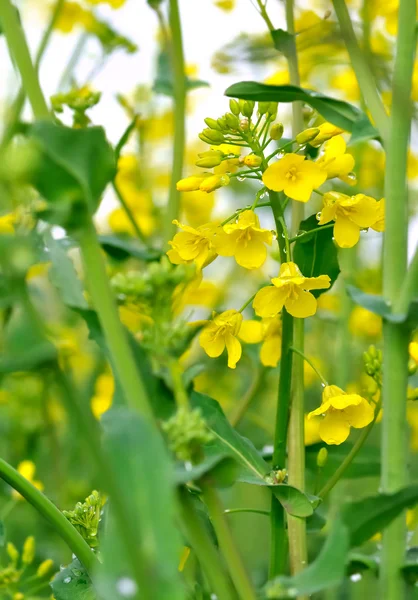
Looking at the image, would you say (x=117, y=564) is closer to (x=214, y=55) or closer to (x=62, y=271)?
(x=62, y=271)

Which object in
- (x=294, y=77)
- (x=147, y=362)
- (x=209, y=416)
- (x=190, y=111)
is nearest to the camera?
(x=147, y=362)

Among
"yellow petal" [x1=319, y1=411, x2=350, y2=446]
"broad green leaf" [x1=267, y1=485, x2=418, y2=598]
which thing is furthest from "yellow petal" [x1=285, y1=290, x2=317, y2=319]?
"broad green leaf" [x1=267, y1=485, x2=418, y2=598]

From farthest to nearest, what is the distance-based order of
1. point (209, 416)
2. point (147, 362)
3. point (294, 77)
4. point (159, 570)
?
point (294, 77), point (209, 416), point (147, 362), point (159, 570)

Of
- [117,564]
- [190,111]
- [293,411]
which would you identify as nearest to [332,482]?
[293,411]

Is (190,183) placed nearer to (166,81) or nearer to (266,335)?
(266,335)

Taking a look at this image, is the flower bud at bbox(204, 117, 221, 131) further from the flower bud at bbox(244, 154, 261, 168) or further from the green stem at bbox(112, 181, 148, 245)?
the green stem at bbox(112, 181, 148, 245)

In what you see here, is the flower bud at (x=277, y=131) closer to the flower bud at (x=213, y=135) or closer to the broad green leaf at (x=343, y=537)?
the flower bud at (x=213, y=135)

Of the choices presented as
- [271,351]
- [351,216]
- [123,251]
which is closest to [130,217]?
[123,251]
